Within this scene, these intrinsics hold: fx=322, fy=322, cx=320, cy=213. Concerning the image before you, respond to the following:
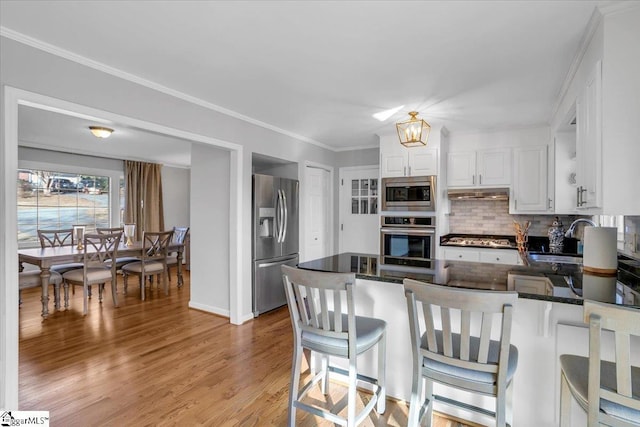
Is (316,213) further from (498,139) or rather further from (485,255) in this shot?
(498,139)

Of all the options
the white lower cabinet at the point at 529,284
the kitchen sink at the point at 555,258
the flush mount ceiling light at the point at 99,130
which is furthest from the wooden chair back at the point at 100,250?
the kitchen sink at the point at 555,258

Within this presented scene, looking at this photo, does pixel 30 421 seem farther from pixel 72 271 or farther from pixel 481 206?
pixel 481 206

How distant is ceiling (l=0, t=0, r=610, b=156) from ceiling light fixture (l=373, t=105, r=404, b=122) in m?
0.11

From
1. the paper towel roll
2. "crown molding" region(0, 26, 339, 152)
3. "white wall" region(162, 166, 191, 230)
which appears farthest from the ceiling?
"white wall" region(162, 166, 191, 230)

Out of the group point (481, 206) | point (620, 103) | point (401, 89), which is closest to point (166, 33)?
point (401, 89)

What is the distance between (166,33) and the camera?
2.04 meters

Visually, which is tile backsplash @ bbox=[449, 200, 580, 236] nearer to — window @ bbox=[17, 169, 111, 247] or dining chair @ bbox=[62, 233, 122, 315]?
dining chair @ bbox=[62, 233, 122, 315]

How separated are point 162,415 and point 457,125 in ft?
13.9

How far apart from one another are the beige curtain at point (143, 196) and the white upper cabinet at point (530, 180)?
686cm

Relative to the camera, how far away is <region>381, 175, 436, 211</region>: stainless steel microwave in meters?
4.29

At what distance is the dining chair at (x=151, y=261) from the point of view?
4801 millimetres

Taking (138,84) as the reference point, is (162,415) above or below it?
below

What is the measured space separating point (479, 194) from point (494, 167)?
0.42 meters

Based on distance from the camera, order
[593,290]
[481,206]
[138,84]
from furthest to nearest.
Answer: [481,206] → [138,84] → [593,290]
